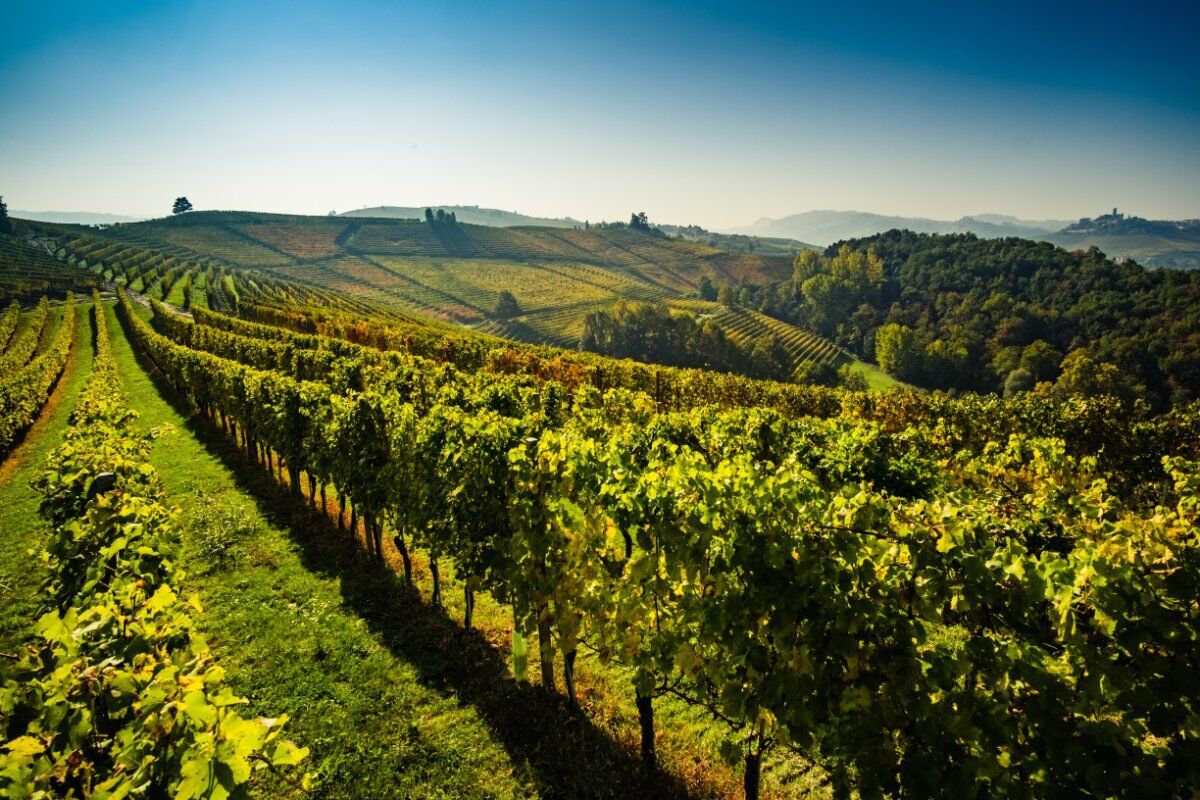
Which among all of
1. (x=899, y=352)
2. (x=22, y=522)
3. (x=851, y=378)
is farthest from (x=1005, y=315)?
(x=22, y=522)

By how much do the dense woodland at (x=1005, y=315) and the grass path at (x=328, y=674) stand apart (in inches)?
3857

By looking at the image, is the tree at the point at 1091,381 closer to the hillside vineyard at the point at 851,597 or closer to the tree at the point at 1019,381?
the tree at the point at 1019,381

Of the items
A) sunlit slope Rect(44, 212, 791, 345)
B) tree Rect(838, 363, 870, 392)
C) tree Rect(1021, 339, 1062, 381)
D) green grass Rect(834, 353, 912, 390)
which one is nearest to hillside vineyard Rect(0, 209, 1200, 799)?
tree Rect(838, 363, 870, 392)

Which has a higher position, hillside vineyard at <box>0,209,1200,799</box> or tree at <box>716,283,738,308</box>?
tree at <box>716,283,738,308</box>

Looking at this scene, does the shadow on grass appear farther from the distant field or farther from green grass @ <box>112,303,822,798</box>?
the distant field

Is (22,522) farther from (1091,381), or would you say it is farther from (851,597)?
(1091,381)

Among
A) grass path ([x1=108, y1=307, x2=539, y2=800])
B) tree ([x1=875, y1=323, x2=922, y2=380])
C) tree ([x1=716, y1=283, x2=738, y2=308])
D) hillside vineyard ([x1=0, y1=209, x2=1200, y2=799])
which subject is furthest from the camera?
tree ([x1=716, y1=283, x2=738, y2=308])

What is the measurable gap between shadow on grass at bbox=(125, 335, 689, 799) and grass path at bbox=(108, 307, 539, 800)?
0.12m

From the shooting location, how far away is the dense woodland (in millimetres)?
81312

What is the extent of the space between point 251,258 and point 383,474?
684ft

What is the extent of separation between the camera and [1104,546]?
4.43 meters

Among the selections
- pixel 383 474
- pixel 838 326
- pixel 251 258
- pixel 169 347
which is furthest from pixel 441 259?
pixel 383 474

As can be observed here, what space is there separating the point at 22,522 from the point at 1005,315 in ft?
465

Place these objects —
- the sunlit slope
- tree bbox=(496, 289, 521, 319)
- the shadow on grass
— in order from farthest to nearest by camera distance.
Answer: the sunlit slope
tree bbox=(496, 289, 521, 319)
the shadow on grass
